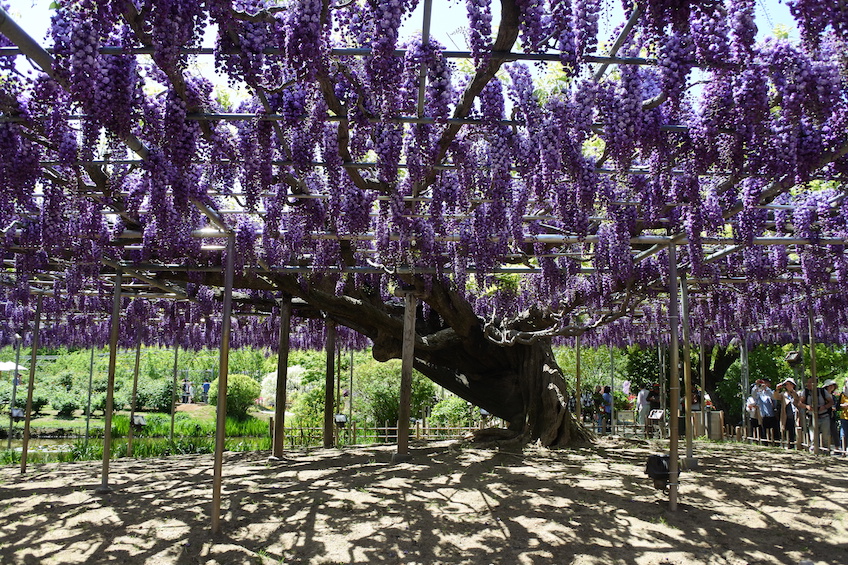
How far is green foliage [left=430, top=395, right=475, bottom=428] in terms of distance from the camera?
15102 mm

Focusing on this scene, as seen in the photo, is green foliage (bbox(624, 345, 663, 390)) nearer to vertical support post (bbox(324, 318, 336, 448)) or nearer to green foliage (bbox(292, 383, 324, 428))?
green foliage (bbox(292, 383, 324, 428))

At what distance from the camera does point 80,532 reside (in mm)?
5535

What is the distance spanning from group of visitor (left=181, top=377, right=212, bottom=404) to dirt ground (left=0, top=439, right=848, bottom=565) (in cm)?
1641

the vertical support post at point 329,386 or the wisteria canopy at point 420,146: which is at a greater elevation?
the wisteria canopy at point 420,146

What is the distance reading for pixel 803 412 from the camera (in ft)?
35.4

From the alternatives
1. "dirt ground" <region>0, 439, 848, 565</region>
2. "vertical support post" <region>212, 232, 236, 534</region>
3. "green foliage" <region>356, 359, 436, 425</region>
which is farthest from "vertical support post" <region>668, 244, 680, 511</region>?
"green foliage" <region>356, 359, 436, 425</region>

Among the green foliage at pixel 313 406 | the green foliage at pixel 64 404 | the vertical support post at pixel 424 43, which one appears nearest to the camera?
the vertical support post at pixel 424 43

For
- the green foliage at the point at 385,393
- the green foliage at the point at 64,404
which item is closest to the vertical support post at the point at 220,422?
the green foliage at the point at 385,393

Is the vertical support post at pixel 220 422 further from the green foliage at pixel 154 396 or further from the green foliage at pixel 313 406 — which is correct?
the green foliage at pixel 154 396

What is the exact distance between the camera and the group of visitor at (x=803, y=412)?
1011cm

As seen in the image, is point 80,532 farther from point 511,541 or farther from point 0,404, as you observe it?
point 0,404

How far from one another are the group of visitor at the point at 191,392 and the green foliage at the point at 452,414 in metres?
11.9

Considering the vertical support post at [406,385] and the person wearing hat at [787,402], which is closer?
the vertical support post at [406,385]

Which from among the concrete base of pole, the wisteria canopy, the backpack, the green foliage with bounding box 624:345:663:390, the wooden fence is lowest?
the wooden fence
